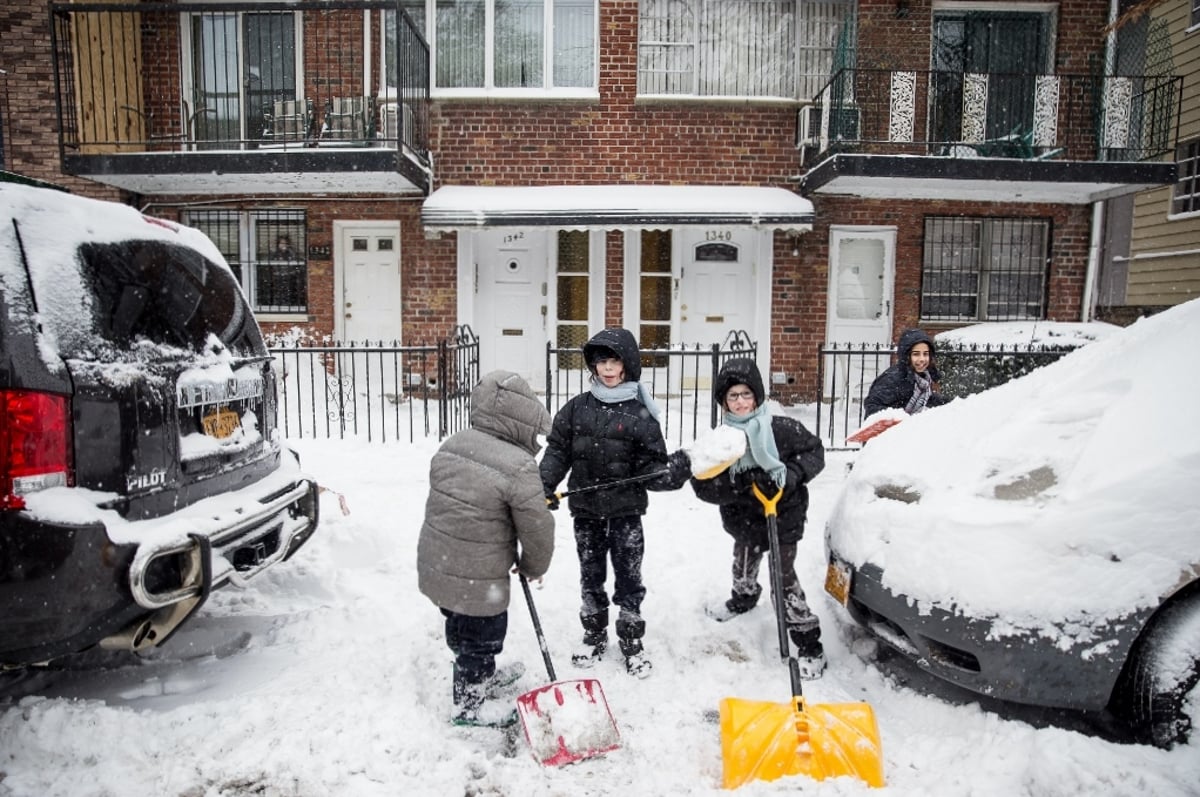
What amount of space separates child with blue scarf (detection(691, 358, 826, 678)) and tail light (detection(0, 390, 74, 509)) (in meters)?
2.48

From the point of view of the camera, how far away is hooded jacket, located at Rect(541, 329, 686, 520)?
11.4 ft

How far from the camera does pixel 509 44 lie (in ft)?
34.2

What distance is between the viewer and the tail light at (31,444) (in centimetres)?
234

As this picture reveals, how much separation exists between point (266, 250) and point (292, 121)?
188cm

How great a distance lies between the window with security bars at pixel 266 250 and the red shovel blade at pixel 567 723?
30.4 feet

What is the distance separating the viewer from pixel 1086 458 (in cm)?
274

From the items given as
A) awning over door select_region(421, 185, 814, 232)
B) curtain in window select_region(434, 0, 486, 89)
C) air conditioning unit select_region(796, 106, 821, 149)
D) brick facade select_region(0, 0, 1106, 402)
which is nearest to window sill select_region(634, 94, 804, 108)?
brick facade select_region(0, 0, 1106, 402)

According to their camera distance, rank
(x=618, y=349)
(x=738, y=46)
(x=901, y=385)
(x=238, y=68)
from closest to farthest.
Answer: (x=618, y=349) < (x=901, y=385) < (x=738, y=46) < (x=238, y=68)

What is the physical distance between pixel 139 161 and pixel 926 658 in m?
10.2

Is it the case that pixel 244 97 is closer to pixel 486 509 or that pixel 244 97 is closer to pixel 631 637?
pixel 486 509

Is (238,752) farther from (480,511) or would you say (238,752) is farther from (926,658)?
(926,658)

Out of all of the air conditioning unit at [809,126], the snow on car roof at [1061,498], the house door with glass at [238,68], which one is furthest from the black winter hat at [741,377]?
the house door with glass at [238,68]

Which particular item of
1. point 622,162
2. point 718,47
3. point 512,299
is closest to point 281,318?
point 512,299

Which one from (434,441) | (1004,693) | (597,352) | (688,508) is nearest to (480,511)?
(597,352)
